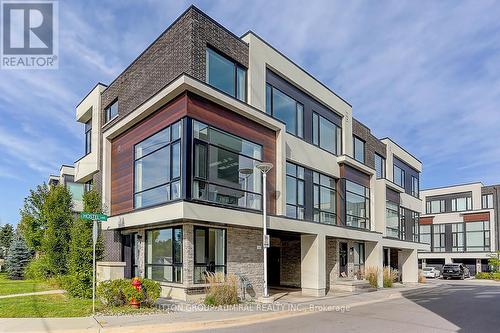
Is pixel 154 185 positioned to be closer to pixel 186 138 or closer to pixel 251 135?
pixel 186 138

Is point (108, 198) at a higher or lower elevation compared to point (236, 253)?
higher

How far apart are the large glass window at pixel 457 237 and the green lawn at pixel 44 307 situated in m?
52.0

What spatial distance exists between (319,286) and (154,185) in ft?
30.7

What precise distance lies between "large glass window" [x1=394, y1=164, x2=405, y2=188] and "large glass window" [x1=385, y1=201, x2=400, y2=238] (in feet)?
10.2

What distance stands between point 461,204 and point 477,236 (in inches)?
209

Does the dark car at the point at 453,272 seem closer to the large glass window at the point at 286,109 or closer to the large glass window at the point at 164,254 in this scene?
the large glass window at the point at 286,109

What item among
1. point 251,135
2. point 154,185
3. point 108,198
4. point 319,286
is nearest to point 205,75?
point 251,135

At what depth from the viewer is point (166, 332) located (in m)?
10.3

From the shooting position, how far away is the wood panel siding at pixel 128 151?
1577 cm

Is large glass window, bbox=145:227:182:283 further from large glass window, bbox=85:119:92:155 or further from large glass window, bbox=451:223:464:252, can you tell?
large glass window, bbox=451:223:464:252

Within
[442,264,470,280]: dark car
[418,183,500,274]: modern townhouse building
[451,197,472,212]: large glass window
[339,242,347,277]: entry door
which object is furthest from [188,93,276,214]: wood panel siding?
[451,197,472,212]: large glass window

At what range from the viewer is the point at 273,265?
23.9m

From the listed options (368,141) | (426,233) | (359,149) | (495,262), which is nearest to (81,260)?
(359,149)

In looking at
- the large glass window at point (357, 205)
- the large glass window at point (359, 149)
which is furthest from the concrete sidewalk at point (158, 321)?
the large glass window at point (359, 149)
